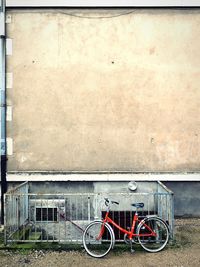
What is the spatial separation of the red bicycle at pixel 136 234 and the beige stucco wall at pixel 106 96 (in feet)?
7.58

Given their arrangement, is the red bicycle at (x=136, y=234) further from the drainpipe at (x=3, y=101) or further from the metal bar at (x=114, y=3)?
the metal bar at (x=114, y=3)

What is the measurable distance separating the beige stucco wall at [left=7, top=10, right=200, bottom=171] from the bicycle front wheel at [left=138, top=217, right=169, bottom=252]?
7.52 ft

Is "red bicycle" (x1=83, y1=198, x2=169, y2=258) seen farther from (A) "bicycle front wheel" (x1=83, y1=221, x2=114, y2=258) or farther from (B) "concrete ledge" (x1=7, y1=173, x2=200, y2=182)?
(B) "concrete ledge" (x1=7, y1=173, x2=200, y2=182)

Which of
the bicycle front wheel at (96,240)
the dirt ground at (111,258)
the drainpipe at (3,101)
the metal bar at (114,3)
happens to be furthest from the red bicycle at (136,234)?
the metal bar at (114,3)

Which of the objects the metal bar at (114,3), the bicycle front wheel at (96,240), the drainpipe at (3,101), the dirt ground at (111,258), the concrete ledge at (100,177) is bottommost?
the dirt ground at (111,258)

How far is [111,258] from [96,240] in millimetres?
467

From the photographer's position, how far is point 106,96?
30.5 ft

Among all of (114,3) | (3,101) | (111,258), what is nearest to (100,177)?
(111,258)

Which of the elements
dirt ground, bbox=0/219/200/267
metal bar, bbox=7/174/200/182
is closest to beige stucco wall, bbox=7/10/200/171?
metal bar, bbox=7/174/200/182

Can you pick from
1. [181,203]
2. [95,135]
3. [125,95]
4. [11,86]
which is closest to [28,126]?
[11,86]

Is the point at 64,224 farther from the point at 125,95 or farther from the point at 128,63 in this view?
the point at 128,63

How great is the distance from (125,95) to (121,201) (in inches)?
113

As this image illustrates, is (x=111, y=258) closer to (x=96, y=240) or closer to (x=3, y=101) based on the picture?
(x=96, y=240)

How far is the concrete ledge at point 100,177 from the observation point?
910cm
